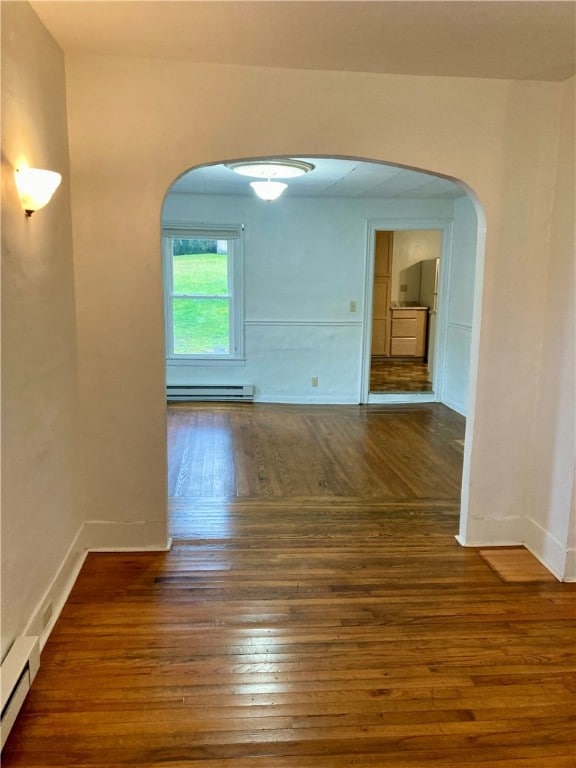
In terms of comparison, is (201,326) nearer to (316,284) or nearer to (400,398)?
(316,284)

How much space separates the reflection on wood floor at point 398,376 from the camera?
720 cm

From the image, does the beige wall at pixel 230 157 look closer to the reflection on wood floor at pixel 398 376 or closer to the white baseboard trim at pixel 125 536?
the white baseboard trim at pixel 125 536

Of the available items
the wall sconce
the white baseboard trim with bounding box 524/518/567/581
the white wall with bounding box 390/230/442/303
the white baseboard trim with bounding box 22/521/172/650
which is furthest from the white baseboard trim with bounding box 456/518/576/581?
the white wall with bounding box 390/230/442/303

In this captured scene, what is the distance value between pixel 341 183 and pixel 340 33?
3.22 m

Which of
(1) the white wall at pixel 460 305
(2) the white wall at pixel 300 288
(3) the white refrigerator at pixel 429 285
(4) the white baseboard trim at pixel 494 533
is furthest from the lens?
(3) the white refrigerator at pixel 429 285

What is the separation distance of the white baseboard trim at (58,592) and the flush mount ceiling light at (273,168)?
307cm

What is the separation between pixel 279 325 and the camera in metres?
6.54

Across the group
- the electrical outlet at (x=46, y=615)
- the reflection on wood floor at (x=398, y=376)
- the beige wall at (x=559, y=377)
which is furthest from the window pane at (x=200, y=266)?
the electrical outlet at (x=46, y=615)

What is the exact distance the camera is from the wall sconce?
194cm

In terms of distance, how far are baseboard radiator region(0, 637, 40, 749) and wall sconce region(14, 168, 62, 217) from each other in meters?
1.58

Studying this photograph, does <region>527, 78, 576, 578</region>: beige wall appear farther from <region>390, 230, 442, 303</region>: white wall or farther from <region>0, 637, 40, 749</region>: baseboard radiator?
<region>390, 230, 442, 303</region>: white wall

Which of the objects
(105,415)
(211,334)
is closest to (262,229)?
(211,334)

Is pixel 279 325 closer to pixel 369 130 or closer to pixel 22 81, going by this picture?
pixel 369 130

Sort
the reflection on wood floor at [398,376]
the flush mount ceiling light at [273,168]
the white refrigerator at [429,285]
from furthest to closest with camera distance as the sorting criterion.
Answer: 1. the white refrigerator at [429,285]
2. the reflection on wood floor at [398,376]
3. the flush mount ceiling light at [273,168]
